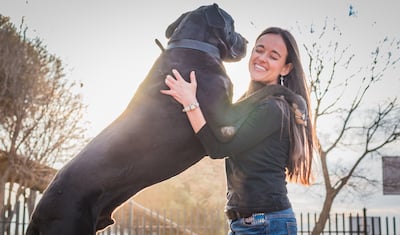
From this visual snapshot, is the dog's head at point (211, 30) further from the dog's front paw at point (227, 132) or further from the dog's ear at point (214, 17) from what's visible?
the dog's front paw at point (227, 132)

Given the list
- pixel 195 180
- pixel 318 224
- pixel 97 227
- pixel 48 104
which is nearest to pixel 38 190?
pixel 48 104

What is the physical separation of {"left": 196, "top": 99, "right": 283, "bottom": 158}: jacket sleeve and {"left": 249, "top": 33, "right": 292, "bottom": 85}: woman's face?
0.89ft

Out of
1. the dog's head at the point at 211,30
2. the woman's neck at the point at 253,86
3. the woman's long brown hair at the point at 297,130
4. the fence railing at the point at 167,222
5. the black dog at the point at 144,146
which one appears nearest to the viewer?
the black dog at the point at 144,146

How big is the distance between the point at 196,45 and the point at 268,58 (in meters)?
0.37

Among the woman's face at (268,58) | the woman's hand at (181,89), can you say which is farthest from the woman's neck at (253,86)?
the woman's hand at (181,89)

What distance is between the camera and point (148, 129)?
2.52 meters

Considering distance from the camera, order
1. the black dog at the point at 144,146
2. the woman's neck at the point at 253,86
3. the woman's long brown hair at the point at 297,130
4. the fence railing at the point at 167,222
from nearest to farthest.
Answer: the black dog at the point at 144,146 → the woman's long brown hair at the point at 297,130 → the woman's neck at the point at 253,86 → the fence railing at the point at 167,222

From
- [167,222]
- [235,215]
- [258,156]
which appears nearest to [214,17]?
[258,156]

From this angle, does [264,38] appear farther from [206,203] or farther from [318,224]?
[206,203]

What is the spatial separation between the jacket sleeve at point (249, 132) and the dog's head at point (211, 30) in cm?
42

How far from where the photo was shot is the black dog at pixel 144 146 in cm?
241

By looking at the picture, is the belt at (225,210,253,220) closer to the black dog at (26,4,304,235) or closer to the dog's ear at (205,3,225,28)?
the black dog at (26,4,304,235)

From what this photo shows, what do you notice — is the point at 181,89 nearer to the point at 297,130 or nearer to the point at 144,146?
the point at 144,146

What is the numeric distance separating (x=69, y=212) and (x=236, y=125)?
83 centimetres
